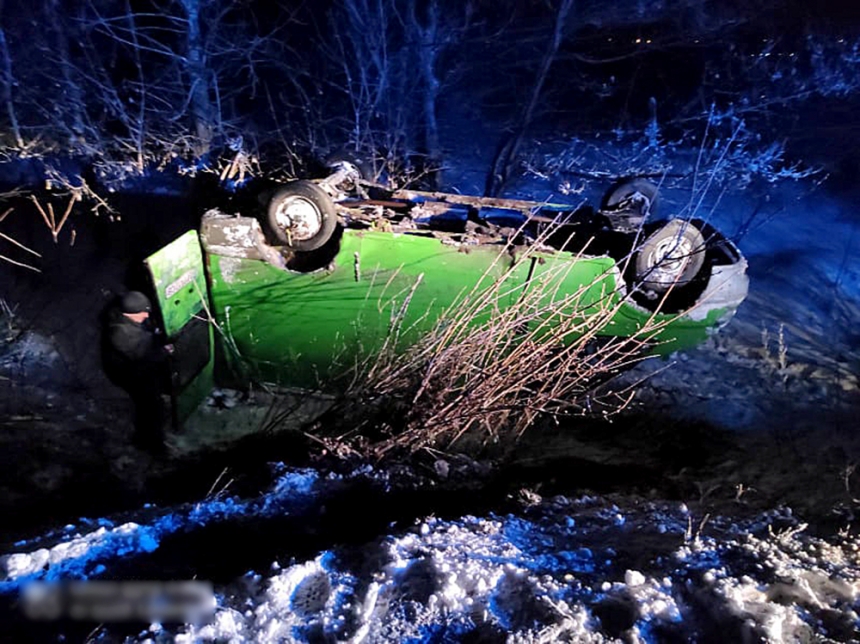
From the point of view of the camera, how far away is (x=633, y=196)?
4.66m

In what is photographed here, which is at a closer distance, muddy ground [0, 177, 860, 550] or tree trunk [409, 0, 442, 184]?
muddy ground [0, 177, 860, 550]

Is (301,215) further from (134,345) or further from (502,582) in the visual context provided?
(502,582)

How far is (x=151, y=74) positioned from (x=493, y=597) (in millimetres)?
10912

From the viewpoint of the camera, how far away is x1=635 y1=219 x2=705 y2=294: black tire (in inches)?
162

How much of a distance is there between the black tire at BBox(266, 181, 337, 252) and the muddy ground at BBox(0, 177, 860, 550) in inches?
26.8

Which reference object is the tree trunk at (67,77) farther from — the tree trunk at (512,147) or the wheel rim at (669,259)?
the wheel rim at (669,259)

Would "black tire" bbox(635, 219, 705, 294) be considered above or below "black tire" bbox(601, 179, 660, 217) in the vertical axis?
below

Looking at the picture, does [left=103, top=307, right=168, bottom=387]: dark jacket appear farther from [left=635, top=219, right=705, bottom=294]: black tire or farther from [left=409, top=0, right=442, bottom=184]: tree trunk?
[left=409, top=0, right=442, bottom=184]: tree trunk

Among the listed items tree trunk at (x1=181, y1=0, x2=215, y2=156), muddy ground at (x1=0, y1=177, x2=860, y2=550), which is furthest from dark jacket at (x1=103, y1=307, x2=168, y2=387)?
tree trunk at (x1=181, y1=0, x2=215, y2=156)

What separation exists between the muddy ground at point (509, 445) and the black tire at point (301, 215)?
681 millimetres

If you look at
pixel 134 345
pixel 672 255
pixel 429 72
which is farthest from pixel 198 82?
pixel 672 255

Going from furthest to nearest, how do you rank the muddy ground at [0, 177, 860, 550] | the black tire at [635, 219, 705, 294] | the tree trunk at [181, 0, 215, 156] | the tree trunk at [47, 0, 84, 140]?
the tree trunk at [47, 0, 84, 140], the tree trunk at [181, 0, 215, 156], the muddy ground at [0, 177, 860, 550], the black tire at [635, 219, 705, 294]

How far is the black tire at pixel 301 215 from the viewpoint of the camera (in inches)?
152

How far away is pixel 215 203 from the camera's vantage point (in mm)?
4566
